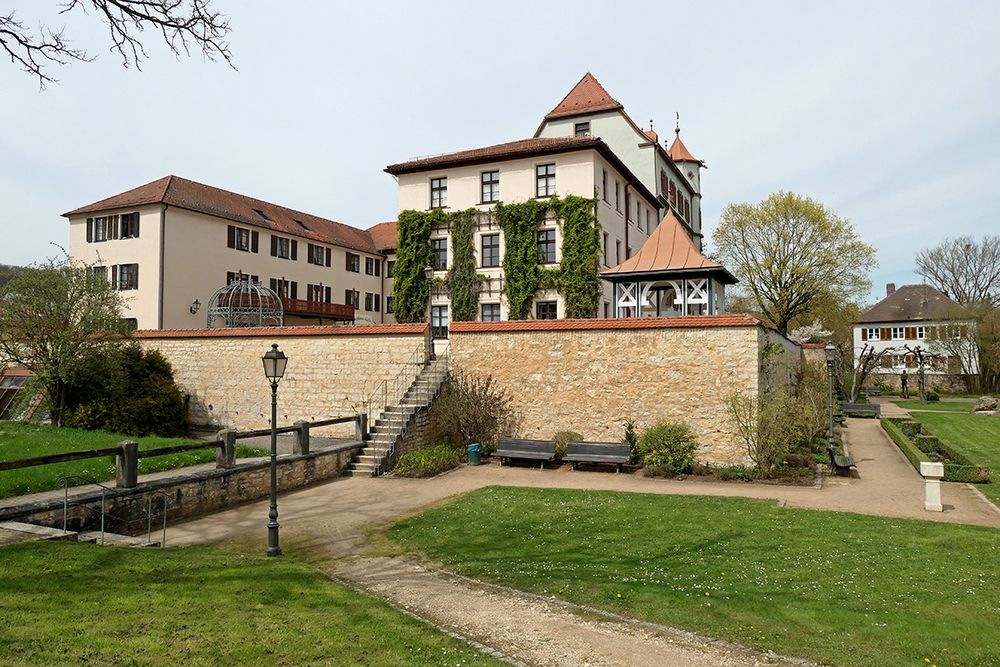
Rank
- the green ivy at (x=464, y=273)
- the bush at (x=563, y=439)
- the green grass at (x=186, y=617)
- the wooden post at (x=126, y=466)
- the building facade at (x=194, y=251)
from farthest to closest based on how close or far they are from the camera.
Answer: the building facade at (x=194, y=251) < the green ivy at (x=464, y=273) < the bush at (x=563, y=439) < the wooden post at (x=126, y=466) < the green grass at (x=186, y=617)

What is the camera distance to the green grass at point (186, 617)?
5.11 metres

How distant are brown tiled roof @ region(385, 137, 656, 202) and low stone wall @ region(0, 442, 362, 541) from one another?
1654 centimetres

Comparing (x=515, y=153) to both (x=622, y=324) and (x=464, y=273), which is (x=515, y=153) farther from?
(x=622, y=324)

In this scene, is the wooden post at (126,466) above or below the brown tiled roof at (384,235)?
below

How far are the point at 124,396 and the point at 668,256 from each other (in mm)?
18328

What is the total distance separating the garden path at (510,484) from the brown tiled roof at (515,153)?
1489 centimetres

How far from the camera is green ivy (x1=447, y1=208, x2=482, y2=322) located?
2841 cm

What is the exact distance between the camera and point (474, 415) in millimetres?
19312

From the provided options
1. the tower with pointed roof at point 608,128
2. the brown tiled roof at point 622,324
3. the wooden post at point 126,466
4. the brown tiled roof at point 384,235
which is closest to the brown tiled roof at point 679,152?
the tower with pointed roof at point 608,128

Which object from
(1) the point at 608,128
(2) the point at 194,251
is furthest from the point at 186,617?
(1) the point at 608,128

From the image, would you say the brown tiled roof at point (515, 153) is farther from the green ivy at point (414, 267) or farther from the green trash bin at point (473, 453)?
the green trash bin at point (473, 453)

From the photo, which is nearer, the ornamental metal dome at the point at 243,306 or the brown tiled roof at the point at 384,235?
the ornamental metal dome at the point at 243,306

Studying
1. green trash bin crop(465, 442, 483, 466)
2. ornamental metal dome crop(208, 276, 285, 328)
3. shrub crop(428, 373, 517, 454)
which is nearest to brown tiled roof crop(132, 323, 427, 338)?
shrub crop(428, 373, 517, 454)

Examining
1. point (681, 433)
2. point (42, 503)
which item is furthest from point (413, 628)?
point (681, 433)
